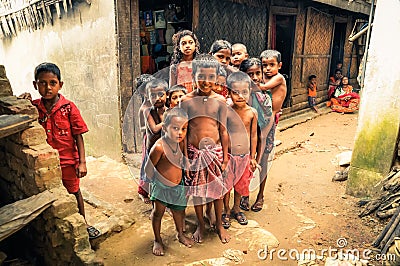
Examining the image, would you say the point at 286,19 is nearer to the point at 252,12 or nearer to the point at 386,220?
the point at 252,12

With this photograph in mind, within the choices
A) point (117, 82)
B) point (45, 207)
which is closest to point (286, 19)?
point (117, 82)

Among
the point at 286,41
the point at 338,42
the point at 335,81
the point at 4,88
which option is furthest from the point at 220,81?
the point at 338,42

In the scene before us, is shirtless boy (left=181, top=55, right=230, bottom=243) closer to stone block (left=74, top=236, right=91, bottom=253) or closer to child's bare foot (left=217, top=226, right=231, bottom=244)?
child's bare foot (left=217, top=226, right=231, bottom=244)

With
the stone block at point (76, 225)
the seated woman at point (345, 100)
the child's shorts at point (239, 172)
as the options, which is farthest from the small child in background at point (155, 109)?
the seated woman at point (345, 100)

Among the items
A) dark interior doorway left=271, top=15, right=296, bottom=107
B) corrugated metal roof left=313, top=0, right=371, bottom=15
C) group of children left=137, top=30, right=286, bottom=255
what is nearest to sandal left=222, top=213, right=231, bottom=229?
group of children left=137, top=30, right=286, bottom=255

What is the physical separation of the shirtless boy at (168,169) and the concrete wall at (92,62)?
2.31m

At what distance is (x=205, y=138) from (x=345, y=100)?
762 cm

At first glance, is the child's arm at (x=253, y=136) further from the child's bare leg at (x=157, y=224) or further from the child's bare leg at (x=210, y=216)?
the child's bare leg at (x=157, y=224)

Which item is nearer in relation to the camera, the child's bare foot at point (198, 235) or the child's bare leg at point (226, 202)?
the child's bare foot at point (198, 235)

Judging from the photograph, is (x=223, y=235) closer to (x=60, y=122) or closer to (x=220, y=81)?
(x=220, y=81)

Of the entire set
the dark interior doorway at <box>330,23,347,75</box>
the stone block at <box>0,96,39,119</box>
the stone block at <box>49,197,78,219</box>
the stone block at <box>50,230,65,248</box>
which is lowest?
the stone block at <box>50,230,65,248</box>

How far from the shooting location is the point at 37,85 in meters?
2.50

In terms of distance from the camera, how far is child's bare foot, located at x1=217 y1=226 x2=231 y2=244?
2822mm

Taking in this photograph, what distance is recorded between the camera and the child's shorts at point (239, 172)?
9.59 feet
